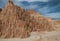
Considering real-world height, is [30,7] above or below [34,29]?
above

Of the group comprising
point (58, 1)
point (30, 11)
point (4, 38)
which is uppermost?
point (58, 1)

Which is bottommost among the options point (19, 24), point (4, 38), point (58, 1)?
point (4, 38)

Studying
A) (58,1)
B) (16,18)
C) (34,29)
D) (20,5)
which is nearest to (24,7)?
(20,5)

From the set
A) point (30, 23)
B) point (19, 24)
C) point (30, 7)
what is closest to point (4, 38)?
point (19, 24)

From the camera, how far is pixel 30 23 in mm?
2020

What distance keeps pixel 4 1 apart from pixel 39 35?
67 cm

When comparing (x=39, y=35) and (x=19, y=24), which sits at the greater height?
(x=19, y=24)

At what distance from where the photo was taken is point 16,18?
2029 millimetres

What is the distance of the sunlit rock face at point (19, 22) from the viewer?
6.58 feet

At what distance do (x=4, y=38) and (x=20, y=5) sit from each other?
504 millimetres

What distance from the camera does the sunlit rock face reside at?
201 centimetres

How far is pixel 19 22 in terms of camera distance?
2.02 meters

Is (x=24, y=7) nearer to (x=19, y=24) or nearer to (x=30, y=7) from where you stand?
(x=30, y=7)

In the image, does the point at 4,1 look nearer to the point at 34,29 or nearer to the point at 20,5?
the point at 20,5
